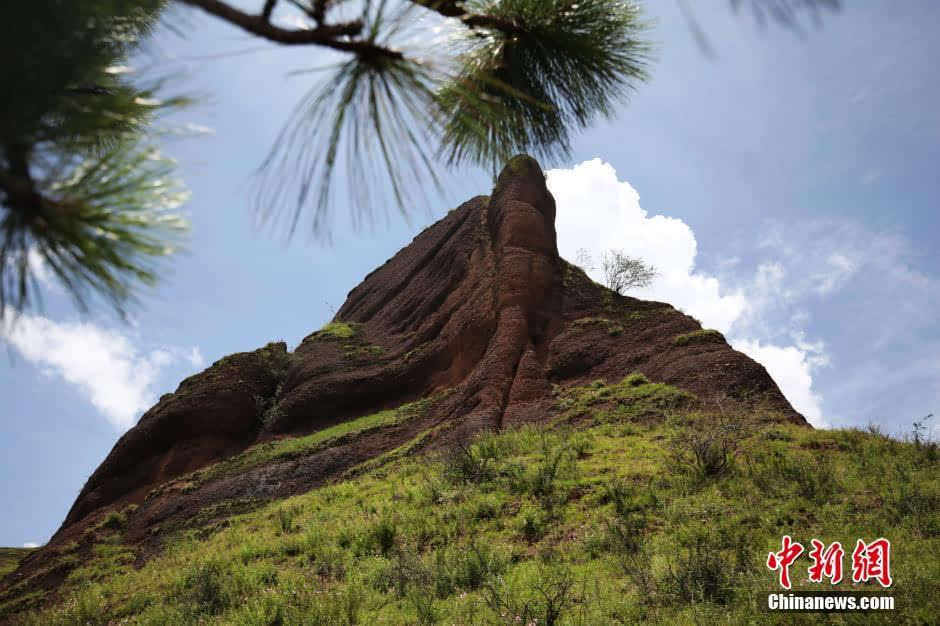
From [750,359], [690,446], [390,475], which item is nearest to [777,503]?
[690,446]

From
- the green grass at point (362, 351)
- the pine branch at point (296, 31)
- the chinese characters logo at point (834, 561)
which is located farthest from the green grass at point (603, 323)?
the pine branch at point (296, 31)

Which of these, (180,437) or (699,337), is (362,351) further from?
(699,337)

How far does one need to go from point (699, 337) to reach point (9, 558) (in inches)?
1198

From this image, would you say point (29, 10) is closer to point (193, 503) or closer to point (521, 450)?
point (521, 450)

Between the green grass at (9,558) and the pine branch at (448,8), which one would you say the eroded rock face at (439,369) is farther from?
the pine branch at (448,8)

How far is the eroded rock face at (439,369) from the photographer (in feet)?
62.1

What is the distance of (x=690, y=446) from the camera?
452 inches

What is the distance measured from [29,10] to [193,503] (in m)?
21.2

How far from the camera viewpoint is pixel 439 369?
24.7 m

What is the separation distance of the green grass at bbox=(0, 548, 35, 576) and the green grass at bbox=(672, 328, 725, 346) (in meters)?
24.6

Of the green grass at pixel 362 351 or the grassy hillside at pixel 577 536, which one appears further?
the green grass at pixel 362 351

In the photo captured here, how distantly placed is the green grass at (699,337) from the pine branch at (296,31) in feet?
58.9

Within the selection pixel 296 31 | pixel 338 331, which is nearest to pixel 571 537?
pixel 296 31

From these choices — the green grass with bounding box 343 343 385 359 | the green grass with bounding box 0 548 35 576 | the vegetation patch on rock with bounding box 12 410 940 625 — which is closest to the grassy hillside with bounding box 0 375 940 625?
the vegetation patch on rock with bounding box 12 410 940 625
